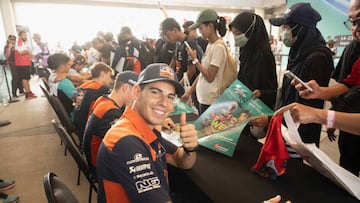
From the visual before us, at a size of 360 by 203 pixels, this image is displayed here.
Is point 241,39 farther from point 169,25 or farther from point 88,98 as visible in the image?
point 88,98

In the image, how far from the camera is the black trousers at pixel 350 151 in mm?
1427

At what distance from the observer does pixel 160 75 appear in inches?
38.6

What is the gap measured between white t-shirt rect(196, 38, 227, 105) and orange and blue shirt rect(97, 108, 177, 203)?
1.14m

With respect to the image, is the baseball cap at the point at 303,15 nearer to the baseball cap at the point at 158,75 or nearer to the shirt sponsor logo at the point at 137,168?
the baseball cap at the point at 158,75

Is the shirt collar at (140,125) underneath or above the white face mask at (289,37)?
underneath

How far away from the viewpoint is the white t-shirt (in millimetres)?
1950

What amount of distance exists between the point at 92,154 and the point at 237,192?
104cm

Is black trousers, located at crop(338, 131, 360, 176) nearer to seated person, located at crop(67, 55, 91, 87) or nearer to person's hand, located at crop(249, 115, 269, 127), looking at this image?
person's hand, located at crop(249, 115, 269, 127)

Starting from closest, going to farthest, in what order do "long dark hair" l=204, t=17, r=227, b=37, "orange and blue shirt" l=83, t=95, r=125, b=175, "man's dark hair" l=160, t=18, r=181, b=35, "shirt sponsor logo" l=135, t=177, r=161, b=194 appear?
"shirt sponsor logo" l=135, t=177, r=161, b=194 < "orange and blue shirt" l=83, t=95, r=125, b=175 < "long dark hair" l=204, t=17, r=227, b=37 < "man's dark hair" l=160, t=18, r=181, b=35

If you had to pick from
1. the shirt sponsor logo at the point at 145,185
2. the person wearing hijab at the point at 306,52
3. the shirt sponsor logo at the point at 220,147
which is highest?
the person wearing hijab at the point at 306,52

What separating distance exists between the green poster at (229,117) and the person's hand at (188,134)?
0.66ft

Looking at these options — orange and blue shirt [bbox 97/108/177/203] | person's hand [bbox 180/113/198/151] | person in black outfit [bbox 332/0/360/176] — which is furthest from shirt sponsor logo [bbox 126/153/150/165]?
person in black outfit [bbox 332/0/360/176]

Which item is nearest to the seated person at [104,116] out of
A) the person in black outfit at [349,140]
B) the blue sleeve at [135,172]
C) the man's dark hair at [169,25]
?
the blue sleeve at [135,172]

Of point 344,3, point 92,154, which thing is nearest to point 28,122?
point 92,154
